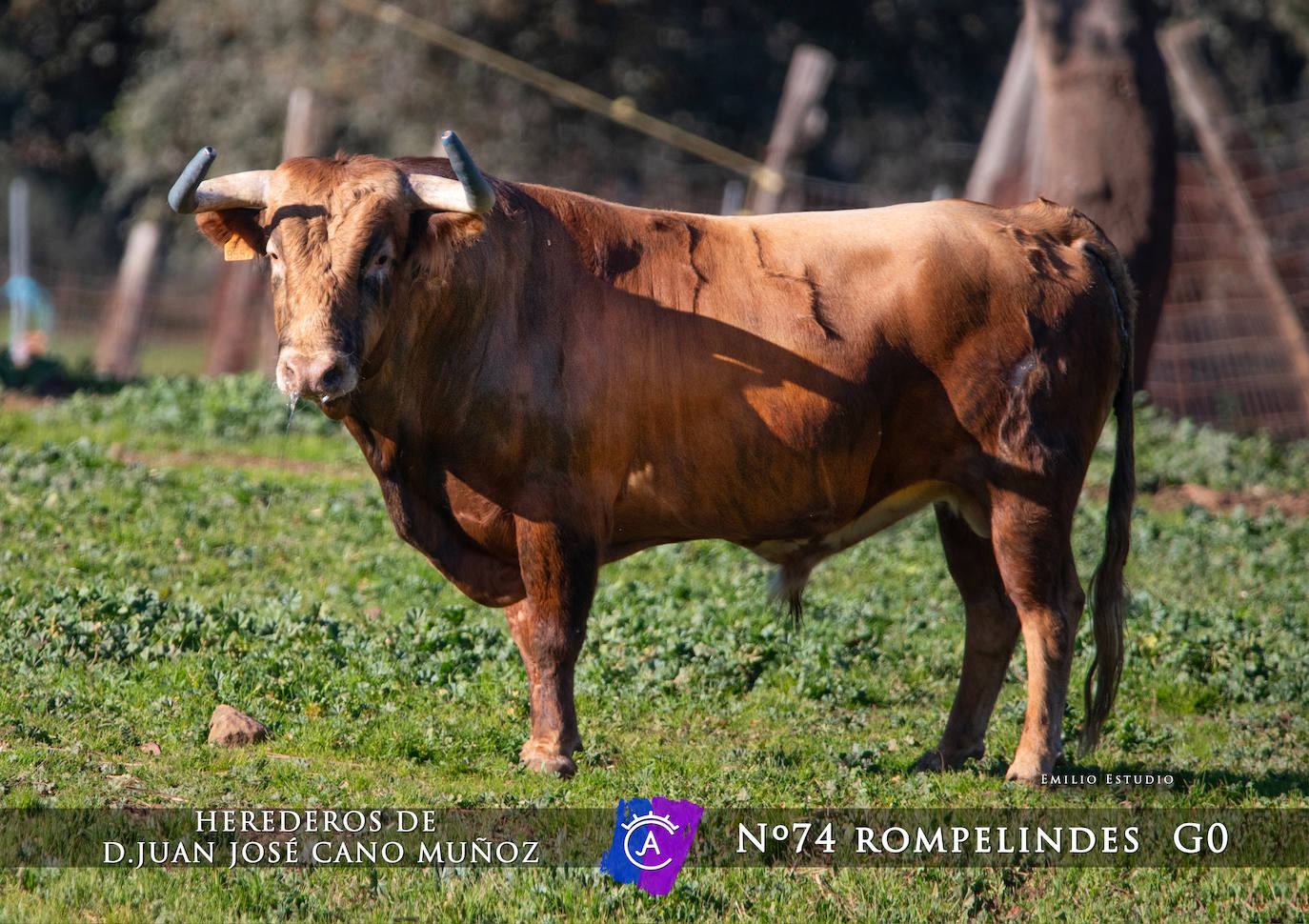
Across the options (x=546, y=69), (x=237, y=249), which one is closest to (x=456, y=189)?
(x=237, y=249)

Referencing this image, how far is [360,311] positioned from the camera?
17.6 ft

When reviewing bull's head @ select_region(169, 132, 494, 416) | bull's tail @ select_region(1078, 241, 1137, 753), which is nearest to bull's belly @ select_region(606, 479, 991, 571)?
bull's tail @ select_region(1078, 241, 1137, 753)

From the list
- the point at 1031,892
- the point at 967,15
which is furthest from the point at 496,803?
the point at 967,15

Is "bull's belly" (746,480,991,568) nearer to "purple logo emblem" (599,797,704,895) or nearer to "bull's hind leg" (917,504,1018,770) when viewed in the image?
"bull's hind leg" (917,504,1018,770)

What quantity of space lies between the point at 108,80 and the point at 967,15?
1570 cm

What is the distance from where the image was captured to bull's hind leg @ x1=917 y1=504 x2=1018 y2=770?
6516mm

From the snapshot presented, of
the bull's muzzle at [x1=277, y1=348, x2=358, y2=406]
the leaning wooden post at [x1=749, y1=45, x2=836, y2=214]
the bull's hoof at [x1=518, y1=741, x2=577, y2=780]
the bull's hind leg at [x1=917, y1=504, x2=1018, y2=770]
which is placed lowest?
the bull's hoof at [x1=518, y1=741, x2=577, y2=780]

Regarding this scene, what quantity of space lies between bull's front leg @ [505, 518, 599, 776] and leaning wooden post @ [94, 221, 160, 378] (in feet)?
52.9

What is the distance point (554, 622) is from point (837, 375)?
1.58 metres

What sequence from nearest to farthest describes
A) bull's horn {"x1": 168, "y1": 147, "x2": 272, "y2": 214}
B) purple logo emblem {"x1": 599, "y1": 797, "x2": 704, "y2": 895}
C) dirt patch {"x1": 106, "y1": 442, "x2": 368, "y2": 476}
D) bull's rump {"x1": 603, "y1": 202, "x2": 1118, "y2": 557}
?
1. purple logo emblem {"x1": 599, "y1": 797, "x2": 704, "y2": 895}
2. bull's horn {"x1": 168, "y1": 147, "x2": 272, "y2": 214}
3. bull's rump {"x1": 603, "y1": 202, "x2": 1118, "y2": 557}
4. dirt patch {"x1": 106, "y1": 442, "x2": 368, "y2": 476}

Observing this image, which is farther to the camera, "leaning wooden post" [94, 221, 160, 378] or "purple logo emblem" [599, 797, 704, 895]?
"leaning wooden post" [94, 221, 160, 378]

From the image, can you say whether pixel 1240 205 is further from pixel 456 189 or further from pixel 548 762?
pixel 548 762

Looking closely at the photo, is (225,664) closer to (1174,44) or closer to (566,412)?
(566,412)

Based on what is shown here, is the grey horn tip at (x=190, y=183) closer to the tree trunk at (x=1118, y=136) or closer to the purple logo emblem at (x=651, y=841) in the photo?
the purple logo emblem at (x=651, y=841)
